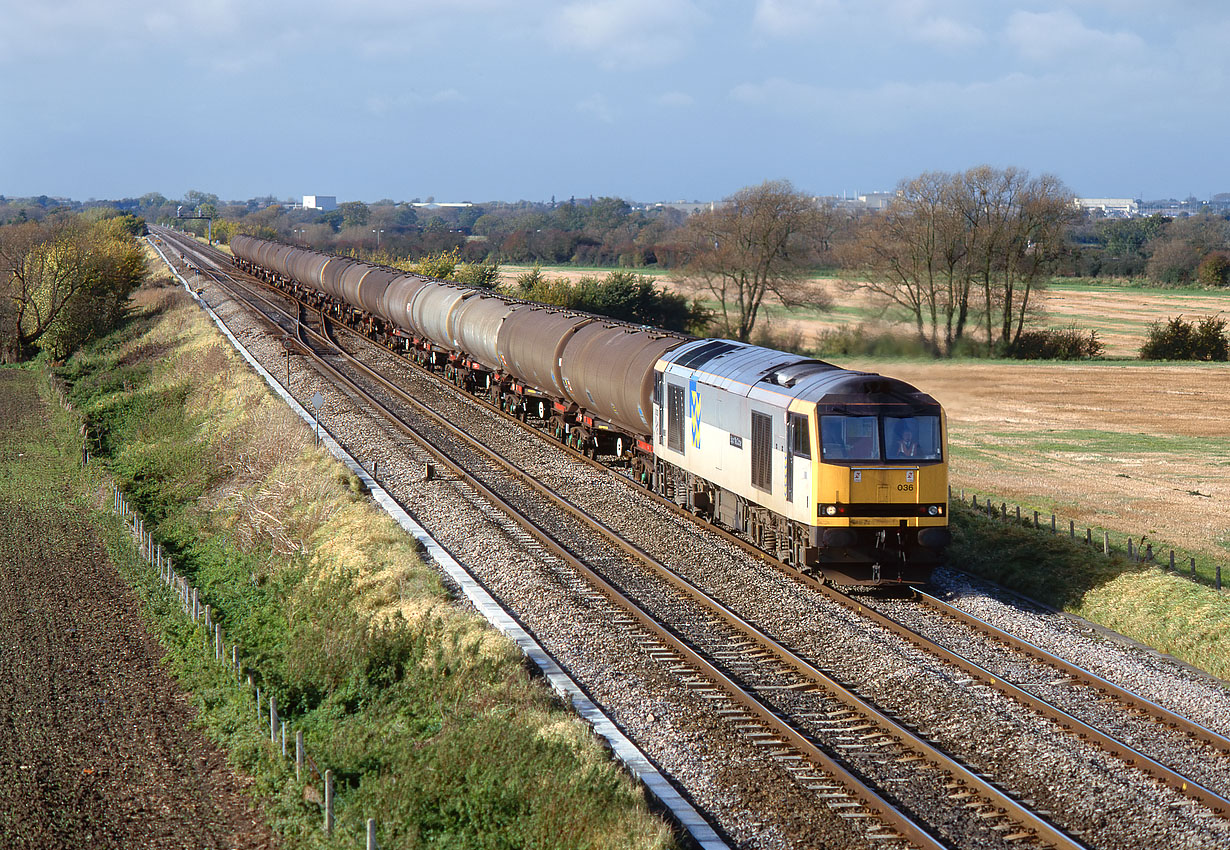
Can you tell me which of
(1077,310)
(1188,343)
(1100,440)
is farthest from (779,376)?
(1077,310)

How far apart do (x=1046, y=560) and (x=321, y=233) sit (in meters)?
178

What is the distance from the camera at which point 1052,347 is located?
6194 centimetres

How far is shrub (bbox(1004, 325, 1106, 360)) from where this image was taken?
61.6 m

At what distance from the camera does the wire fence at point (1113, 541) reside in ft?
64.3

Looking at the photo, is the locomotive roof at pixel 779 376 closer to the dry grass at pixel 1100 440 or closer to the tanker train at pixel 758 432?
the tanker train at pixel 758 432

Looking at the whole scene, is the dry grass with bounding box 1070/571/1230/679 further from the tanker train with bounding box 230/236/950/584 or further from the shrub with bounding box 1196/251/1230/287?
the shrub with bounding box 1196/251/1230/287

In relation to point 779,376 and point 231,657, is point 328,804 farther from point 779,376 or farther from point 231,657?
point 779,376

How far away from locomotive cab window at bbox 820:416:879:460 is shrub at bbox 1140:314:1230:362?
51161mm

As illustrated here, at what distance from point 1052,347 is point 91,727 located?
5535 centimetres

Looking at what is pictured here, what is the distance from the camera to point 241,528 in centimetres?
2542

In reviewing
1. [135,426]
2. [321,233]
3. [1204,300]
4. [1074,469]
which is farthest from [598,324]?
[321,233]

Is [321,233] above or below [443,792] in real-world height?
above

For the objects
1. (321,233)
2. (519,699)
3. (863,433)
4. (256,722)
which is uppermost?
(321,233)

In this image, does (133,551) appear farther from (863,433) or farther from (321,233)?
(321,233)
